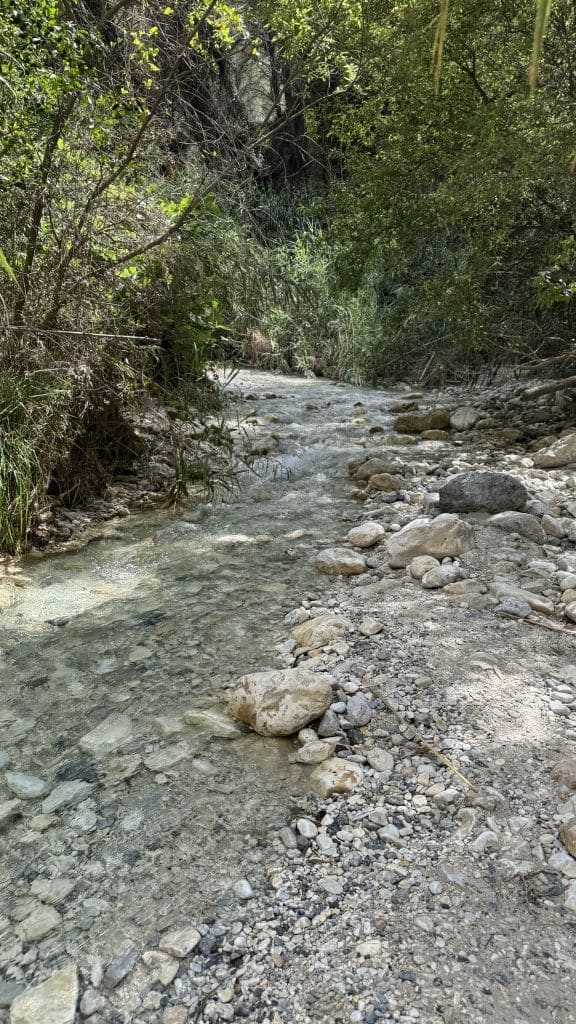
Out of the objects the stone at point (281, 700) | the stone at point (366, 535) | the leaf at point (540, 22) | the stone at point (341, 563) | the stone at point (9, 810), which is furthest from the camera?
the stone at point (366, 535)

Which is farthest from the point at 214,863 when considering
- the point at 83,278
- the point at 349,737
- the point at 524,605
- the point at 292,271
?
the point at 292,271

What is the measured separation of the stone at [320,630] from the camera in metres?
2.53

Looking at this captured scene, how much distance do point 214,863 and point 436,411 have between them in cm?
573

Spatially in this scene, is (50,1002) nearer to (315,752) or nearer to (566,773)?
(315,752)

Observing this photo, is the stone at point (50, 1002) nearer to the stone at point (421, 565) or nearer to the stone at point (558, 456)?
the stone at point (421, 565)

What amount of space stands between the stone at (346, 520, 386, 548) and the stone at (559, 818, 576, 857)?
6.96 ft

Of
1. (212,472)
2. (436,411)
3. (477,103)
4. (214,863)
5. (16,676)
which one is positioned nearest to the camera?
(214,863)

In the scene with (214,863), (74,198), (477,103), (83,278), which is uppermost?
(477,103)

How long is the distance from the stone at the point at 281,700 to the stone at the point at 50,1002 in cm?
85

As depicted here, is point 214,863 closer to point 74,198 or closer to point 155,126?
point 74,198

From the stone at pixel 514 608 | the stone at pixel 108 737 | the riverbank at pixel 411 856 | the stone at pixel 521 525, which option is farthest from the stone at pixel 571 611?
the stone at pixel 108 737

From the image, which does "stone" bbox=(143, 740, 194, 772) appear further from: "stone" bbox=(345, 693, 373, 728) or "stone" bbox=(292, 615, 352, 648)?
"stone" bbox=(292, 615, 352, 648)

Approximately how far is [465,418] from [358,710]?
4.97 metres

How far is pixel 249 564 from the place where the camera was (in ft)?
11.3
